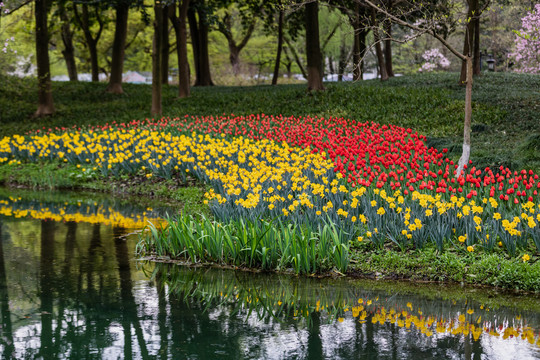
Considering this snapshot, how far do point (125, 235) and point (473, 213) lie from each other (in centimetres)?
529

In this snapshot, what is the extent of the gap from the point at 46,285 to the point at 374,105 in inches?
607

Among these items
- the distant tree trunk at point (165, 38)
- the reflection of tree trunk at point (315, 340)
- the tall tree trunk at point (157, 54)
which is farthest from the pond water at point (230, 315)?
the distant tree trunk at point (165, 38)

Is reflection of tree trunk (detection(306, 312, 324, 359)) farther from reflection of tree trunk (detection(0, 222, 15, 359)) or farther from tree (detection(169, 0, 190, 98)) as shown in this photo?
tree (detection(169, 0, 190, 98))

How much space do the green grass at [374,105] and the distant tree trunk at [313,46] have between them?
0.59 metres

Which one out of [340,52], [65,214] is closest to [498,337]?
[65,214]

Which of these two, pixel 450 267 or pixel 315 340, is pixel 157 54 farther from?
pixel 315 340

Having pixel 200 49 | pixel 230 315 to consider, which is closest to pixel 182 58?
pixel 200 49

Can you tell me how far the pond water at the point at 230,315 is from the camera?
5293 millimetres

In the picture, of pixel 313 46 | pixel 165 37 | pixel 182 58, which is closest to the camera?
pixel 313 46

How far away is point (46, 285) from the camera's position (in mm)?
7270

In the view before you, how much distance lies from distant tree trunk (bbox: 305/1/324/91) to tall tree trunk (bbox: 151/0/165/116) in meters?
5.13

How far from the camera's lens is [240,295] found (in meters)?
6.97

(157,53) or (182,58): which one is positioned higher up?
(182,58)

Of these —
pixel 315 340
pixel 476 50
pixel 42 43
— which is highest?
pixel 42 43
